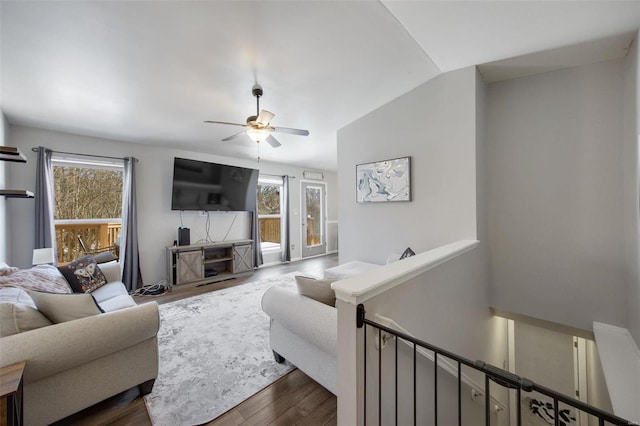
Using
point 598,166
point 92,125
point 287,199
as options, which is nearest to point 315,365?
point 598,166

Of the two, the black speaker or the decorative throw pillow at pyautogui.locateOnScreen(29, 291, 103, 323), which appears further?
the black speaker

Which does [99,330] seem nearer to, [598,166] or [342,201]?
[342,201]

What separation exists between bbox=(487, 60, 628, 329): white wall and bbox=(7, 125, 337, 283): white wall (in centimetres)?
439

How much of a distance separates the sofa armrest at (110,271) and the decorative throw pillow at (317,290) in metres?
2.61

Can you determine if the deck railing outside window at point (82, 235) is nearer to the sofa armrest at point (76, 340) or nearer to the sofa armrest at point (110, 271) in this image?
the sofa armrest at point (110, 271)

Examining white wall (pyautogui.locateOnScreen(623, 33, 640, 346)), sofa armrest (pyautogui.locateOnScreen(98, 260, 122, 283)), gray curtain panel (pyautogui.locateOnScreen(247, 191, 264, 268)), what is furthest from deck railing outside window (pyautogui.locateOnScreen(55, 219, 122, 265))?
white wall (pyautogui.locateOnScreen(623, 33, 640, 346))

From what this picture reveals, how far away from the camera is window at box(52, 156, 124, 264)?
3.47 meters

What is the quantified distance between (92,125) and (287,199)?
3553mm

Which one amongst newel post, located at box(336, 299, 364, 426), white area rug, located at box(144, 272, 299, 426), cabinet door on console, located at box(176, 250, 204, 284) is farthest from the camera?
cabinet door on console, located at box(176, 250, 204, 284)

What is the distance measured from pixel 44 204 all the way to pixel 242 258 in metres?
2.78

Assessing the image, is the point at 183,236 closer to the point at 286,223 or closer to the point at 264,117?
the point at 286,223

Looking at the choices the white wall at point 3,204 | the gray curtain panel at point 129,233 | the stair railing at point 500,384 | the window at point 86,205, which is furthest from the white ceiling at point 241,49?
the stair railing at point 500,384

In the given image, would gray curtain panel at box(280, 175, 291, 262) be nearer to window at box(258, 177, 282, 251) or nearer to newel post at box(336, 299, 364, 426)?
window at box(258, 177, 282, 251)

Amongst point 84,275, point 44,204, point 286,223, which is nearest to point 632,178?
point 286,223
